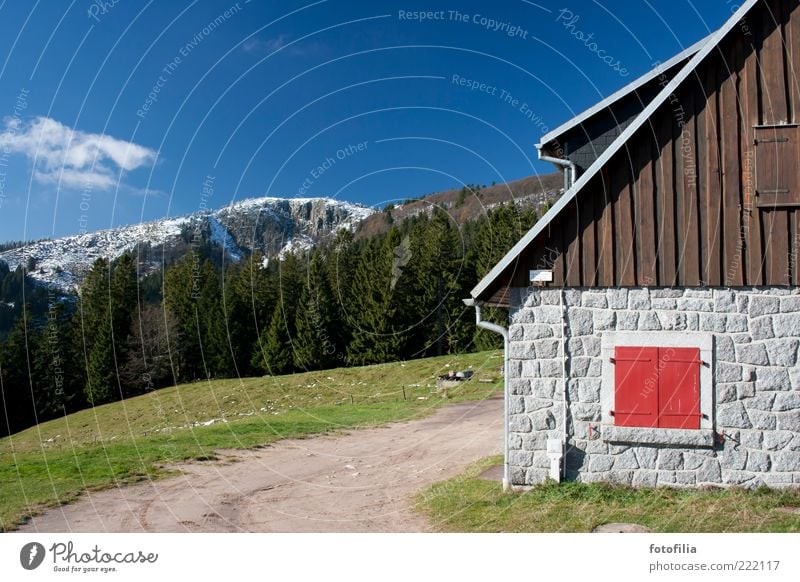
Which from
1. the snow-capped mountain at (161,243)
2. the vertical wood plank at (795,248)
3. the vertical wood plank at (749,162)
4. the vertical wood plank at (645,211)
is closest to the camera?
the vertical wood plank at (795,248)

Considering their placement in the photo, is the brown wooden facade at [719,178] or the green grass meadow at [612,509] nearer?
the green grass meadow at [612,509]

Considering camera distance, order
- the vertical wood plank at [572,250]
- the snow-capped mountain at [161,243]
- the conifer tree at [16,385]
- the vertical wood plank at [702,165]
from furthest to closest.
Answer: the snow-capped mountain at [161,243] → the conifer tree at [16,385] → the vertical wood plank at [572,250] → the vertical wood plank at [702,165]

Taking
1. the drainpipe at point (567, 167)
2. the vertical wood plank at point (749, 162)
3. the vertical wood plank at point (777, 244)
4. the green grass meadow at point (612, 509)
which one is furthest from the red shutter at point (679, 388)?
the drainpipe at point (567, 167)

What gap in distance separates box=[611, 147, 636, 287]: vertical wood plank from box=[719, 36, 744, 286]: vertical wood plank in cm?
137

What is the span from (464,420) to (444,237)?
28682 mm

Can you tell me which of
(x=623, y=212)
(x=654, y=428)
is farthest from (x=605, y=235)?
(x=654, y=428)

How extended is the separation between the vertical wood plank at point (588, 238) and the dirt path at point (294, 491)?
466 cm

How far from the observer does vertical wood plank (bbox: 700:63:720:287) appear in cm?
843

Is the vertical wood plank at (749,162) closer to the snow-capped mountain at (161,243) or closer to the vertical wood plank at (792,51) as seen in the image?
the vertical wood plank at (792,51)

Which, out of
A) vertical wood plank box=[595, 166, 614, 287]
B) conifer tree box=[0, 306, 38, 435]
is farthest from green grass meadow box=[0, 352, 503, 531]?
vertical wood plank box=[595, 166, 614, 287]

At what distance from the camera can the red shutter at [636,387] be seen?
8.54 meters

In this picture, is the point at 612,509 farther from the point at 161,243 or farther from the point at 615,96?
the point at 161,243

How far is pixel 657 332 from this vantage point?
28.3 feet

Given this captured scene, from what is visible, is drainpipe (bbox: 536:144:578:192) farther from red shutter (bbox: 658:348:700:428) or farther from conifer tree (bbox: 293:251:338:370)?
conifer tree (bbox: 293:251:338:370)
